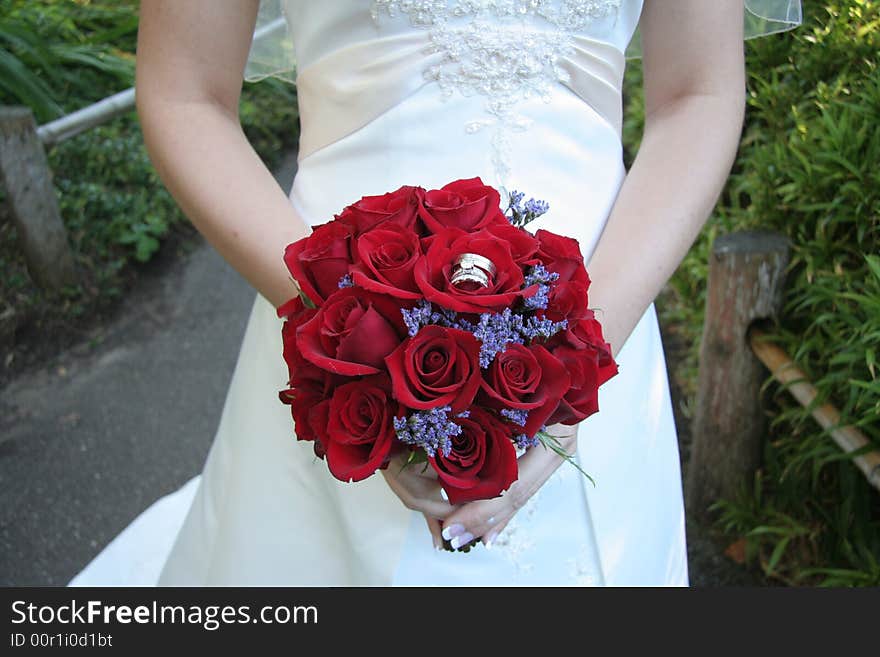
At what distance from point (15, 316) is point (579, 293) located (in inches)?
141

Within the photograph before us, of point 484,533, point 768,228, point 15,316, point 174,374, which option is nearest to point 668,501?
point 484,533

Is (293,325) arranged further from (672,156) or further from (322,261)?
(672,156)

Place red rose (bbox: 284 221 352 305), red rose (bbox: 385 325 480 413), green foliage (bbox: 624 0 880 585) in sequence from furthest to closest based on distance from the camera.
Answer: green foliage (bbox: 624 0 880 585)
red rose (bbox: 284 221 352 305)
red rose (bbox: 385 325 480 413)

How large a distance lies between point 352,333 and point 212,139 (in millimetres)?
556

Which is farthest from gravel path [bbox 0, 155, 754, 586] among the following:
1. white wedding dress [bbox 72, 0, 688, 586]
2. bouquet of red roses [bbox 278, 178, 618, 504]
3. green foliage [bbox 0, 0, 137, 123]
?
bouquet of red roses [bbox 278, 178, 618, 504]

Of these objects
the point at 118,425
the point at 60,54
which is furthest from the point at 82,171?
the point at 118,425

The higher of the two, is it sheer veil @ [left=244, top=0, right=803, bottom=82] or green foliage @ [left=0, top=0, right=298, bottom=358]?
sheer veil @ [left=244, top=0, right=803, bottom=82]

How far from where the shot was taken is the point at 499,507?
1.23 meters

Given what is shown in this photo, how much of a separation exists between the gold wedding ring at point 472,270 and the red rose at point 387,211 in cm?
9

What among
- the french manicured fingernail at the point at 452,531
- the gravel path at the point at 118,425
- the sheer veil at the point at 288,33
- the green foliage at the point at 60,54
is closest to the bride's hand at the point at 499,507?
the french manicured fingernail at the point at 452,531

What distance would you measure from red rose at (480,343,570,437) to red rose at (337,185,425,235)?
0.70 feet

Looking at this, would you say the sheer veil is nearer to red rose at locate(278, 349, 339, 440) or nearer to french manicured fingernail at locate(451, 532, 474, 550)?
red rose at locate(278, 349, 339, 440)

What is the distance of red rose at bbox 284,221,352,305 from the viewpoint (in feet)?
3.52

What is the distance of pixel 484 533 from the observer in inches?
49.4
